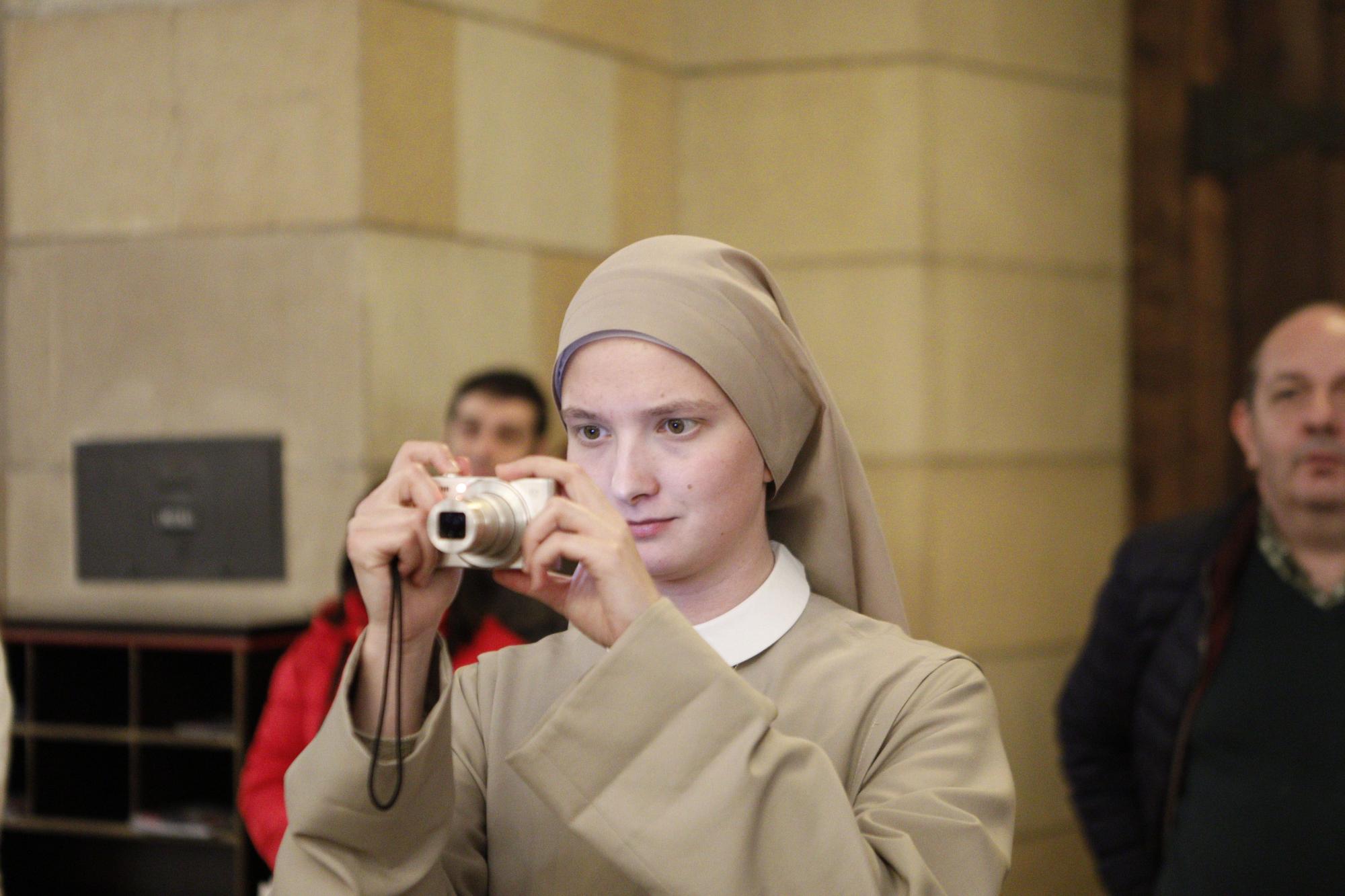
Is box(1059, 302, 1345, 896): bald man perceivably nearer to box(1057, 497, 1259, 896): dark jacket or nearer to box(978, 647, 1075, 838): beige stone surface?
box(1057, 497, 1259, 896): dark jacket

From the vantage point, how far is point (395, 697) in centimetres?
156

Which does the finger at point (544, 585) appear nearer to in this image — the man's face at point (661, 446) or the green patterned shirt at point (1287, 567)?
the man's face at point (661, 446)

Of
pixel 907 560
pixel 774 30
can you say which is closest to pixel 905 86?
pixel 774 30

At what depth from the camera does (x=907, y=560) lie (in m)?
4.62

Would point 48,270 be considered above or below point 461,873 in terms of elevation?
above

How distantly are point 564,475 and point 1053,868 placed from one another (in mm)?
3788

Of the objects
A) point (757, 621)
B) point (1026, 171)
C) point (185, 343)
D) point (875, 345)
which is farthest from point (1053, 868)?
point (757, 621)

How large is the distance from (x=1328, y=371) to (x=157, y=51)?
3.05 m

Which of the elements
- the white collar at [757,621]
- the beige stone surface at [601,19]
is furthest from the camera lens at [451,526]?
the beige stone surface at [601,19]

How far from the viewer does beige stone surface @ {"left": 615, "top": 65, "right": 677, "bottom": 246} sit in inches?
188

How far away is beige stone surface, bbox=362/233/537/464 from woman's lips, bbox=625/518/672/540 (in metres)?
2.44

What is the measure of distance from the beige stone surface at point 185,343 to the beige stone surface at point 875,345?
1406mm

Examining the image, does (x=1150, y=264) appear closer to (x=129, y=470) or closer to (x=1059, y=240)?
(x=1059, y=240)

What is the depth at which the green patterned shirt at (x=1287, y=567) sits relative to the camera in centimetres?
312
